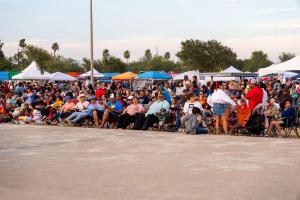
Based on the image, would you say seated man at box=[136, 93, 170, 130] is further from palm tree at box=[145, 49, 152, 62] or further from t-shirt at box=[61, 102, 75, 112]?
palm tree at box=[145, 49, 152, 62]

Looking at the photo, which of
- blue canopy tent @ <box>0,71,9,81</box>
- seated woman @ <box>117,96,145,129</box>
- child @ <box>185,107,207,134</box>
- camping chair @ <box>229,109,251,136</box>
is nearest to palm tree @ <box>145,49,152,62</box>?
blue canopy tent @ <box>0,71,9,81</box>

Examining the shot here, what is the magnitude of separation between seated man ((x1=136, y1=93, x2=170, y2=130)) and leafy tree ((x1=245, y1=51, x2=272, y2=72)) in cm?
9954

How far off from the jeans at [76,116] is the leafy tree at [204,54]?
63947 mm

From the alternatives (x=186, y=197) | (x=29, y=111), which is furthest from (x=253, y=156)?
(x=29, y=111)

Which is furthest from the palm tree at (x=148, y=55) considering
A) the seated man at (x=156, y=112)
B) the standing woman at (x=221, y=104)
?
the standing woman at (x=221, y=104)

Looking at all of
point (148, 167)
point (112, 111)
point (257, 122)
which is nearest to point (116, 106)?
point (112, 111)

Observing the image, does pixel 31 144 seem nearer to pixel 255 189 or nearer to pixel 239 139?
pixel 239 139

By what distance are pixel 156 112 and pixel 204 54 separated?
66624 millimetres

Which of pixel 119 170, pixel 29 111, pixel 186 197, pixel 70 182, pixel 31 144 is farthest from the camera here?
pixel 29 111

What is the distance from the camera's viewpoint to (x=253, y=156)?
1073cm

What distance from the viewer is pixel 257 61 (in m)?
119

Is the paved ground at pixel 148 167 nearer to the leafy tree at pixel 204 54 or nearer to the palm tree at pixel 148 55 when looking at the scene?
the leafy tree at pixel 204 54

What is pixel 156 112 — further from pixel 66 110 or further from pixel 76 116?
pixel 66 110

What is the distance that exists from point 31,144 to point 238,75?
31.1 metres
